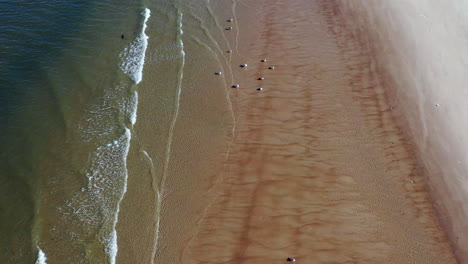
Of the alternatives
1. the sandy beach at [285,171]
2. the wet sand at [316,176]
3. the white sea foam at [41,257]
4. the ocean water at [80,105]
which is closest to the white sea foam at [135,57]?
the ocean water at [80,105]

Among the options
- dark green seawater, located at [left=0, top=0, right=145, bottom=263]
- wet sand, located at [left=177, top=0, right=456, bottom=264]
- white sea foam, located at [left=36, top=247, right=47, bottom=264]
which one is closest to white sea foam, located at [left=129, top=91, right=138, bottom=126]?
dark green seawater, located at [left=0, top=0, right=145, bottom=263]

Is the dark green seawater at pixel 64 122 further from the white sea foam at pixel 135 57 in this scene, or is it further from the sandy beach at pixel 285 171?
the sandy beach at pixel 285 171

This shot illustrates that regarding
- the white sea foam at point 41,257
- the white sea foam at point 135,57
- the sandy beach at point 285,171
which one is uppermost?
the white sea foam at point 135,57

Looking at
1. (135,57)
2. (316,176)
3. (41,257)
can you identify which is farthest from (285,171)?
(135,57)

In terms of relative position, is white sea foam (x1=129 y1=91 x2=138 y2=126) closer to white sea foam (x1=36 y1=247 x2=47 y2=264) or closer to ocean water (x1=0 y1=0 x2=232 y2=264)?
ocean water (x1=0 y1=0 x2=232 y2=264)

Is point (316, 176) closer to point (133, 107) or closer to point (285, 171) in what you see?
point (285, 171)

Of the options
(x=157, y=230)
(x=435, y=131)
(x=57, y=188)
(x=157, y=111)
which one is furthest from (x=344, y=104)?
(x=57, y=188)

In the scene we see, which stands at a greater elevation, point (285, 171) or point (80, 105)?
point (80, 105)
